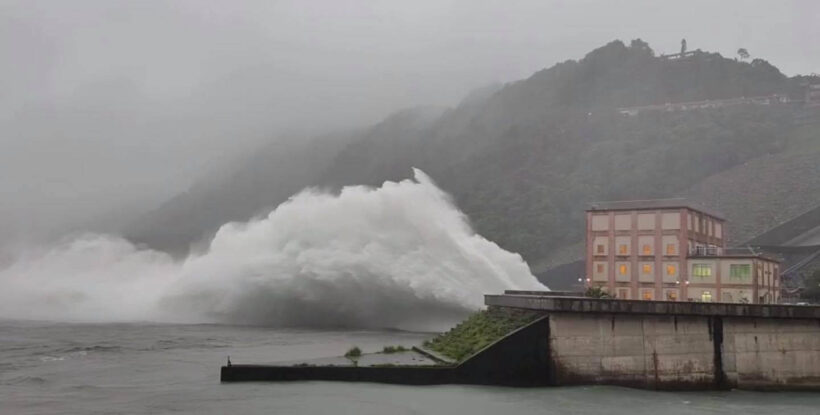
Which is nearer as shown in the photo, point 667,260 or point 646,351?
point 646,351

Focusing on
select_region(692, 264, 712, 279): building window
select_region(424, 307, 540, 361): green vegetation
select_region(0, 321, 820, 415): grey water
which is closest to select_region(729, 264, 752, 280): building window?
select_region(692, 264, 712, 279): building window

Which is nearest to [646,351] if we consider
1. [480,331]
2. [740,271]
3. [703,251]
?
[480,331]

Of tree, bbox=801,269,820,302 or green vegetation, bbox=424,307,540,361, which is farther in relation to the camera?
tree, bbox=801,269,820,302

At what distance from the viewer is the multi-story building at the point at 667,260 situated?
6191cm

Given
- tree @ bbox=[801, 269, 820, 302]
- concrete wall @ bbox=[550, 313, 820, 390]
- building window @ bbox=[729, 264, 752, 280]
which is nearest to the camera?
concrete wall @ bbox=[550, 313, 820, 390]

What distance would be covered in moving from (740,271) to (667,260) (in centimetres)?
661

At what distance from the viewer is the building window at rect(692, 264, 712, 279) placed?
63.7 meters

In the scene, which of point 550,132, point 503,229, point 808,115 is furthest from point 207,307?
point 808,115

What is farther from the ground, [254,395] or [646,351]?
[646,351]

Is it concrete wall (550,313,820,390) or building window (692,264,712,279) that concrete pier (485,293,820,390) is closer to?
concrete wall (550,313,820,390)

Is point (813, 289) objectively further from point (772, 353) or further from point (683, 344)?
point (683, 344)

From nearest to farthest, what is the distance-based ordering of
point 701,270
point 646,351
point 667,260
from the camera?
point 646,351 → point 701,270 → point 667,260

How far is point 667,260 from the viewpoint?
66.0 m

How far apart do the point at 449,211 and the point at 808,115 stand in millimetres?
145294
